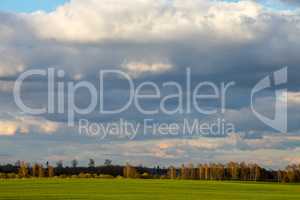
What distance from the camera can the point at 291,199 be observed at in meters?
71.8

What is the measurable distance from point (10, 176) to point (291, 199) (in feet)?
340

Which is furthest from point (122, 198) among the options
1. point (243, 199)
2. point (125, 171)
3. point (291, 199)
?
point (125, 171)

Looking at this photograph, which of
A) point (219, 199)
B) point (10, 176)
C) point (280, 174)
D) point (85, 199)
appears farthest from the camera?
point (280, 174)

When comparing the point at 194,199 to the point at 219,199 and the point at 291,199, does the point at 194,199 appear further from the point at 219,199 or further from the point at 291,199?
the point at 291,199

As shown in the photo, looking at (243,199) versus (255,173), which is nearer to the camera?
(243,199)

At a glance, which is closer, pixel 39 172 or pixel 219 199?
pixel 219 199

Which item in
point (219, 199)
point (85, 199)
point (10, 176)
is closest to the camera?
point (85, 199)

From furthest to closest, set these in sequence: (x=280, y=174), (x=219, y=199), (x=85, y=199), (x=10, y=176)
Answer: (x=280, y=174) → (x=10, y=176) → (x=219, y=199) → (x=85, y=199)

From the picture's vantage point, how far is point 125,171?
194 m

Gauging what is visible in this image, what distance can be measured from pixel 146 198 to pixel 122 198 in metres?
2.54

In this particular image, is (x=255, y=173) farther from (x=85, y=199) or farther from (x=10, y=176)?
(x=85, y=199)

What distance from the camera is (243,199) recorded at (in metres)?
70.2

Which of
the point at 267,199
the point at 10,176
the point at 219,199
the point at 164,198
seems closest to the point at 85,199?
the point at 164,198

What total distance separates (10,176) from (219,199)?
338ft
